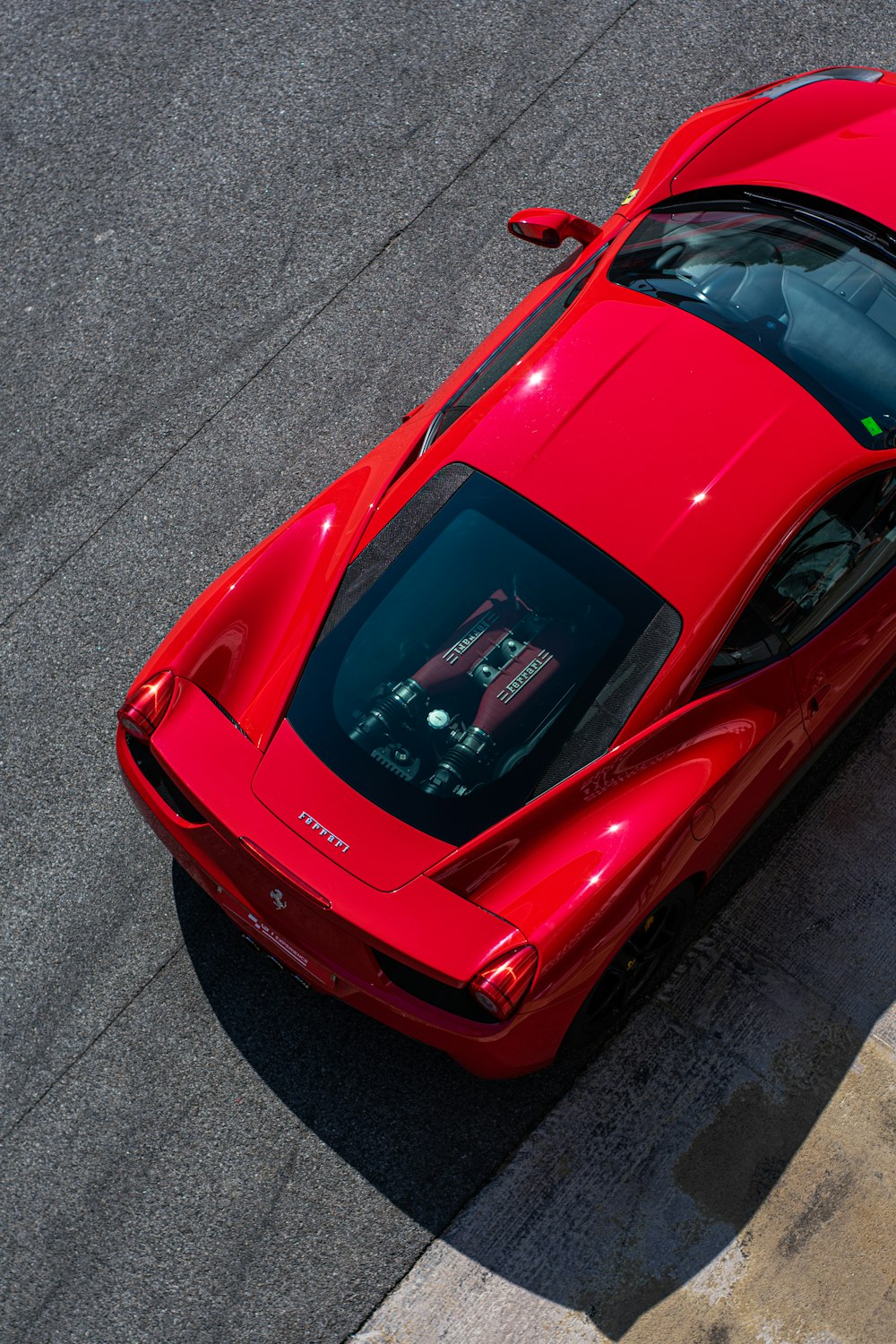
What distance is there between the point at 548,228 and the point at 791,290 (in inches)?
40.9

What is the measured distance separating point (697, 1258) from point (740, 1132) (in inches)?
16.6

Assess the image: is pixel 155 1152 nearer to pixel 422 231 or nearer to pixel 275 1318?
pixel 275 1318

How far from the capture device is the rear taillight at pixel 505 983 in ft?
11.3

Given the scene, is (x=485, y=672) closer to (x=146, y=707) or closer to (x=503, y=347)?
(x=146, y=707)

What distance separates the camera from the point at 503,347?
14.7 ft

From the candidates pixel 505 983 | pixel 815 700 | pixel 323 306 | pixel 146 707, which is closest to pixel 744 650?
pixel 815 700

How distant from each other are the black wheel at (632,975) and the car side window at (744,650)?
70cm

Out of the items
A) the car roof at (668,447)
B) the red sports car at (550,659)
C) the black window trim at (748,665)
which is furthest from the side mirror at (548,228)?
the black window trim at (748,665)

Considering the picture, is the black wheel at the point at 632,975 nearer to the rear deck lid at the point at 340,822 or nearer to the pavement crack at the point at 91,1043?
the rear deck lid at the point at 340,822

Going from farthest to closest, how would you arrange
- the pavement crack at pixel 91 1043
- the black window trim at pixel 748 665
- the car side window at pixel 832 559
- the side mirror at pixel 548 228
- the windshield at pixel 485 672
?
the side mirror at pixel 548 228
the pavement crack at pixel 91 1043
the car side window at pixel 832 559
the black window trim at pixel 748 665
the windshield at pixel 485 672

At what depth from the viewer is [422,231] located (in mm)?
6012

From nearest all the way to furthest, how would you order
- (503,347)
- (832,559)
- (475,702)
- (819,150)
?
(475,702)
(832,559)
(503,347)
(819,150)

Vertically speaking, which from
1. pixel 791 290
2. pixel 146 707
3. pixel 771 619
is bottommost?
pixel 146 707

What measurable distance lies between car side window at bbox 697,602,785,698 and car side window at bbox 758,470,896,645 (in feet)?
0.15
